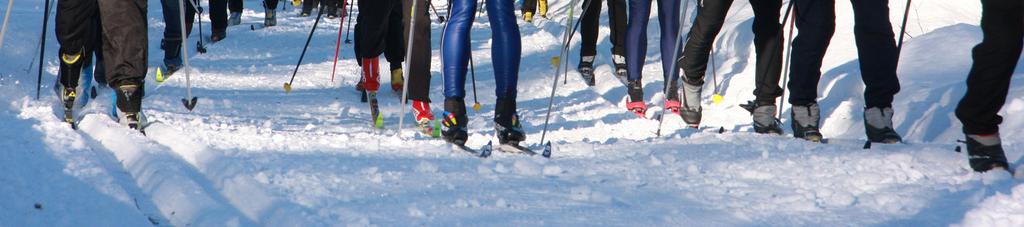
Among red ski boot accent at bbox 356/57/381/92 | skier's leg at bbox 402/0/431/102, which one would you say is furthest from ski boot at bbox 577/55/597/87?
skier's leg at bbox 402/0/431/102

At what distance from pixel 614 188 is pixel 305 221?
114cm

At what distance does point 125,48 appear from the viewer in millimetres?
5863

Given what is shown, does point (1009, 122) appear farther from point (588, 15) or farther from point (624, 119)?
point (588, 15)

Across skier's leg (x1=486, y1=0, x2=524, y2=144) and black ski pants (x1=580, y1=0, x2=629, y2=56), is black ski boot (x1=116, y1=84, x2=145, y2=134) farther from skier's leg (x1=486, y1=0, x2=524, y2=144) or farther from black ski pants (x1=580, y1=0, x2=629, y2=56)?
black ski pants (x1=580, y1=0, x2=629, y2=56)

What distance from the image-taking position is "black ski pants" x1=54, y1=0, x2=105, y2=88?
245 inches

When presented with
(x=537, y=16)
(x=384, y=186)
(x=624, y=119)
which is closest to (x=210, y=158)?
(x=384, y=186)

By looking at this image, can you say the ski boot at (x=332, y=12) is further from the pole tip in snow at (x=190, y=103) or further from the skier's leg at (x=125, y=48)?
the skier's leg at (x=125, y=48)

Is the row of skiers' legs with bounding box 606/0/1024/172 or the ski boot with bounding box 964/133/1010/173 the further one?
the ski boot with bounding box 964/133/1010/173

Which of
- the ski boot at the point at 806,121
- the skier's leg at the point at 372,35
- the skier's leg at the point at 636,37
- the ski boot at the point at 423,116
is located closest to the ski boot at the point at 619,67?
the skier's leg at the point at 636,37

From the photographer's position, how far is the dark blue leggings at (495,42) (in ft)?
16.6

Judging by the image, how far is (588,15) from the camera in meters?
9.81

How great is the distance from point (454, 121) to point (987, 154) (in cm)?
216

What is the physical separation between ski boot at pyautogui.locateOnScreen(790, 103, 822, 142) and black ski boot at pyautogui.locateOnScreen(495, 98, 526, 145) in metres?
1.24

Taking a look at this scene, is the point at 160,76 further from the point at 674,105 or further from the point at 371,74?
the point at 674,105
